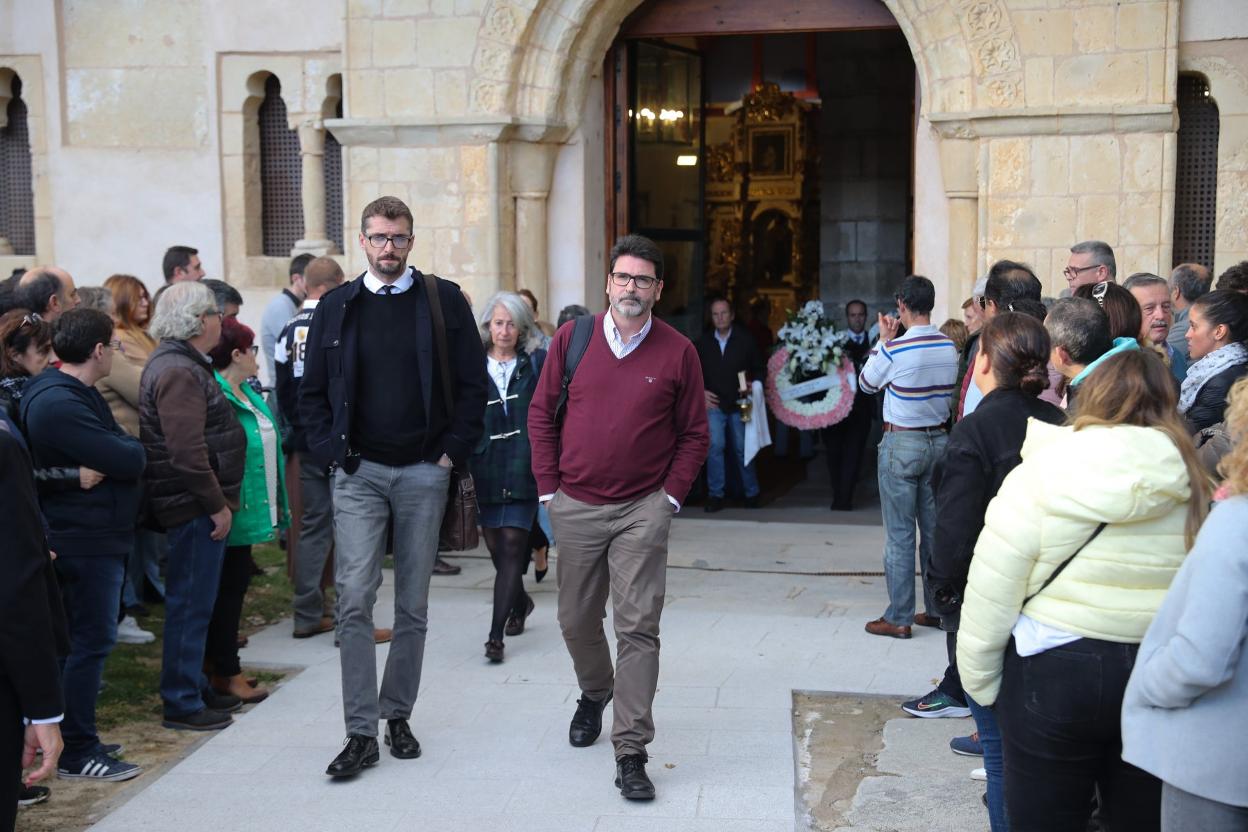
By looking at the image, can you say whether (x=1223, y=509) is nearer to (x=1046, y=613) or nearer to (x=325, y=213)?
(x=1046, y=613)

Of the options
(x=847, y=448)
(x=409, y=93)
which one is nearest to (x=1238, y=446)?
(x=409, y=93)

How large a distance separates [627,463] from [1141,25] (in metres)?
5.06

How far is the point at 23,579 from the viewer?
114 inches

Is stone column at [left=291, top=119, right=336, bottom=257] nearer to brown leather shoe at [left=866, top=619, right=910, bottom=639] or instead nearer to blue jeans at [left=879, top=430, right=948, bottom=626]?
blue jeans at [left=879, top=430, right=948, bottom=626]

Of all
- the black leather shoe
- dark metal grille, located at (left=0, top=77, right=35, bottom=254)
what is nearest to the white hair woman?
the black leather shoe

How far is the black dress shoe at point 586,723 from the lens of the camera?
4.83 m

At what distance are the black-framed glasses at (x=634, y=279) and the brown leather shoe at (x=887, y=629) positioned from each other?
2.62m

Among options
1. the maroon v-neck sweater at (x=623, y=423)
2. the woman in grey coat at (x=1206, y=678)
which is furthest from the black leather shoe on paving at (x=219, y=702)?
the woman in grey coat at (x=1206, y=678)

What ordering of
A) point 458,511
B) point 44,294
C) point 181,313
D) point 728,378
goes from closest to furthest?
point 458,511 → point 181,313 → point 44,294 → point 728,378

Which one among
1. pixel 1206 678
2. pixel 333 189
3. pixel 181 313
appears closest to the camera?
pixel 1206 678

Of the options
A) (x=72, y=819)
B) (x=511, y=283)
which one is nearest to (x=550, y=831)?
(x=72, y=819)

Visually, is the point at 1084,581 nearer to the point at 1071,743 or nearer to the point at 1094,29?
the point at 1071,743

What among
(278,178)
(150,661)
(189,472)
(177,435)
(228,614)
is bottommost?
(150,661)

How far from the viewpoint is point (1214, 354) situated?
4.70 metres
